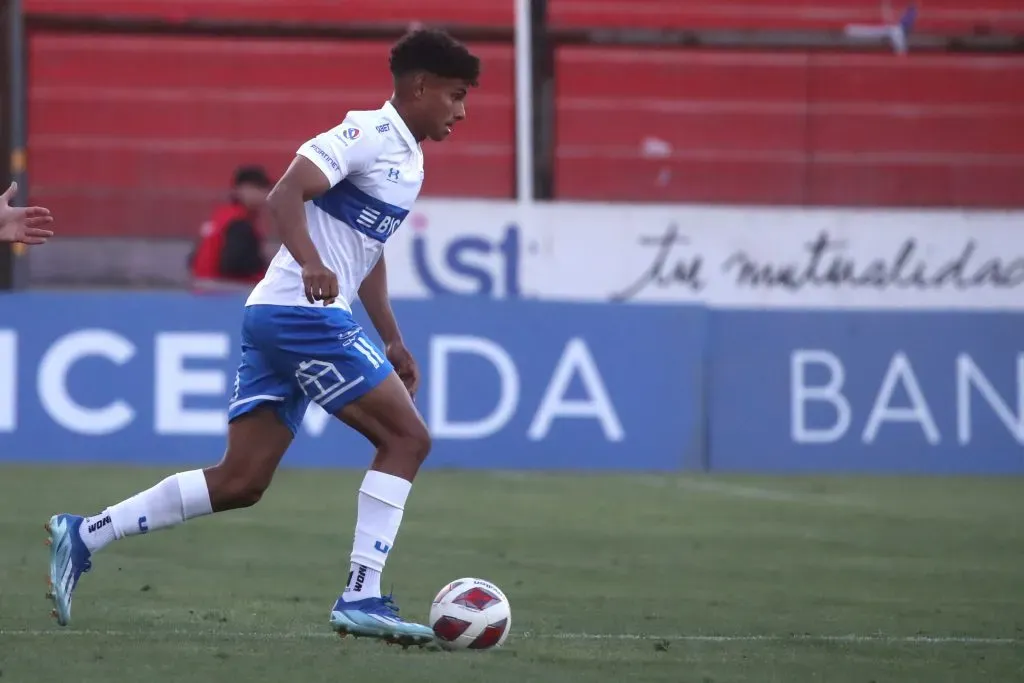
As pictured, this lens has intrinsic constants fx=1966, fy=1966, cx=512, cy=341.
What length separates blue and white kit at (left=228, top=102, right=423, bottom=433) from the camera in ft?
20.5

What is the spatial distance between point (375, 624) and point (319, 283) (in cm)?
106

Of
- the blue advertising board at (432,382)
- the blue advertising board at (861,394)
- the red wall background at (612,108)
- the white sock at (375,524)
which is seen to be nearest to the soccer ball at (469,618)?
the white sock at (375,524)

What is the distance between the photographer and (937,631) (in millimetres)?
6723

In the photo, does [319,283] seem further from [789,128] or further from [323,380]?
[789,128]

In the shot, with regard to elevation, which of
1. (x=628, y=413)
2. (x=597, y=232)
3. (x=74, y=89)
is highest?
(x=74, y=89)

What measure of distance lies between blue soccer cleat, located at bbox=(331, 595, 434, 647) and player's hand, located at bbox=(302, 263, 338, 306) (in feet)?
3.14

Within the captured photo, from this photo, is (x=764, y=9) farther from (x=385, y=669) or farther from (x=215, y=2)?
(x=385, y=669)

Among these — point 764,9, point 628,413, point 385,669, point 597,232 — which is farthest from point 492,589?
point 764,9

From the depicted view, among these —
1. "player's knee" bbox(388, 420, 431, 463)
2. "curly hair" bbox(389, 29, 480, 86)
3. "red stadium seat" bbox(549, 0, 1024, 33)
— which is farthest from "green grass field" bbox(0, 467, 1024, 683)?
"red stadium seat" bbox(549, 0, 1024, 33)

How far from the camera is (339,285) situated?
6371 millimetres

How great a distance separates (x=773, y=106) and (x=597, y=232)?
3.50 metres

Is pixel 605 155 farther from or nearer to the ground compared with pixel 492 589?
farther from the ground

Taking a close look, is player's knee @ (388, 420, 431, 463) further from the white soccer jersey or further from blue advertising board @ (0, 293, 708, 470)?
blue advertising board @ (0, 293, 708, 470)

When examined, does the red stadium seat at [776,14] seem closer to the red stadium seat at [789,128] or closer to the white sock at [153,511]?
the red stadium seat at [789,128]
